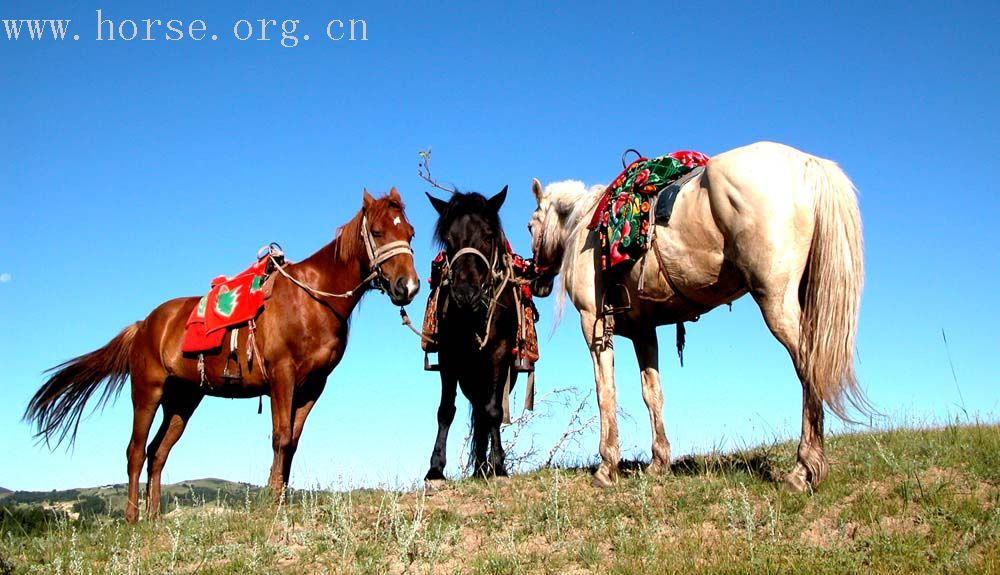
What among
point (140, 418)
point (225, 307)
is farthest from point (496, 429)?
point (140, 418)

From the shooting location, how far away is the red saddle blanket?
26.1ft

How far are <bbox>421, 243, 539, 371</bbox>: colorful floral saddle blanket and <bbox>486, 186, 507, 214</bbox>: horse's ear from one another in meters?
0.42

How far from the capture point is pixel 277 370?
7.55 m

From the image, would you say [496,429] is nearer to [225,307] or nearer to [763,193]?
[225,307]

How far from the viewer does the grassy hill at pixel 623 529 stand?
4656mm

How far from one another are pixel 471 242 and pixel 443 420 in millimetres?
1840

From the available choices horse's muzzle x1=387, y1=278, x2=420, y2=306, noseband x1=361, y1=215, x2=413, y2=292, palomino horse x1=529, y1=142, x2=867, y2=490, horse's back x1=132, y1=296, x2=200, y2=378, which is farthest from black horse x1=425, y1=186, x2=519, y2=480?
horse's back x1=132, y1=296, x2=200, y2=378

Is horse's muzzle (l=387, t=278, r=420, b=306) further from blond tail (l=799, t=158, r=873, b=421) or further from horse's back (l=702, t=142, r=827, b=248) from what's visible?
blond tail (l=799, t=158, r=873, b=421)

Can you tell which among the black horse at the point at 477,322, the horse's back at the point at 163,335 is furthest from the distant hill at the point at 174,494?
the black horse at the point at 477,322

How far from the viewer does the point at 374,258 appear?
7719 mm

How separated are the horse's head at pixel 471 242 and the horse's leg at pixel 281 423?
5.64ft

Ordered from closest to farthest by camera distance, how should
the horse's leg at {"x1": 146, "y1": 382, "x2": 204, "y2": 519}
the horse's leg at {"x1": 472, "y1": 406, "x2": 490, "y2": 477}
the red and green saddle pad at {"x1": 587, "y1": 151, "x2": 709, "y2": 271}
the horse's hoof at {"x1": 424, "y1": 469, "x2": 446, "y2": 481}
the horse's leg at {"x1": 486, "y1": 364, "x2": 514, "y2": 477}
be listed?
1. the red and green saddle pad at {"x1": 587, "y1": 151, "x2": 709, "y2": 271}
2. the horse's leg at {"x1": 486, "y1": 364, "x2": 514, "y2": 477}
3. the horse's hoof at {"x1": 424, "y1": 469, "x2": 446, "y2": 481}
4. the horse's leg at {"x1": 472, "y1": 406, "x2": 490, "y2": 477}
5. the horse's leg at {"x1": 146, "y1": 382, "x2": 204, "y2": 519}

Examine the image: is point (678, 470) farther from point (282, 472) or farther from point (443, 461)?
point (282, 472)

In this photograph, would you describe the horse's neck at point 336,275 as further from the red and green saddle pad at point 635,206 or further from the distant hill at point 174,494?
the red and green saddle pad at point 635,206
